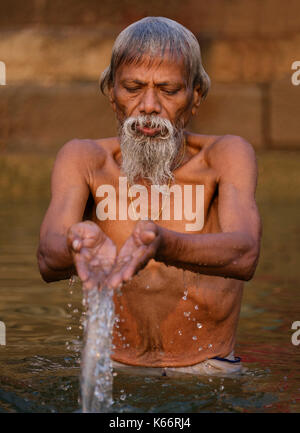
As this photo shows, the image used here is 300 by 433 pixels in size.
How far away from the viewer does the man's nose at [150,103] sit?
3471 millimetres

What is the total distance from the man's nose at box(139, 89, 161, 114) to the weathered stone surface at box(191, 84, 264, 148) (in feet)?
20.8

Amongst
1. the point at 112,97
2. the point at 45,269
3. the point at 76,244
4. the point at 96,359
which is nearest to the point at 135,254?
the point at 76,244

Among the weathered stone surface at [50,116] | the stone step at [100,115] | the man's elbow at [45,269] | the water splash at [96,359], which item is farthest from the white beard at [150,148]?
the weathered stone surface at [50,116]

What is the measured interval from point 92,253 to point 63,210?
0.65 meters

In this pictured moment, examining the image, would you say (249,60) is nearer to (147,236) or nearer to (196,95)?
(196,95)

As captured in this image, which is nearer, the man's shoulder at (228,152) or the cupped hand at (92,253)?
the cupped hand at (92,253)

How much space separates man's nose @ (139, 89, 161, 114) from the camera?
347cm

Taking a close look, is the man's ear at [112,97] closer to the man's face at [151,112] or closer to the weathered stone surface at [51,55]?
the man's face at [151,112]

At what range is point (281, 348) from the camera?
14.0 feet

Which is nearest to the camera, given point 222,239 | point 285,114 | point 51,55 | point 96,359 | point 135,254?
point 135,254

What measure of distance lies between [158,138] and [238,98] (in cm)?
643

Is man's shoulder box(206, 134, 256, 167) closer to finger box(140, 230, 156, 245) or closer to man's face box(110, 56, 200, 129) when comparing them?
man's face box(110, 56, 200, 129)

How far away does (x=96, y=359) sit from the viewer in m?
3.04

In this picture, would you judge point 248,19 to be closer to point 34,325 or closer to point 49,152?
point 49,152
